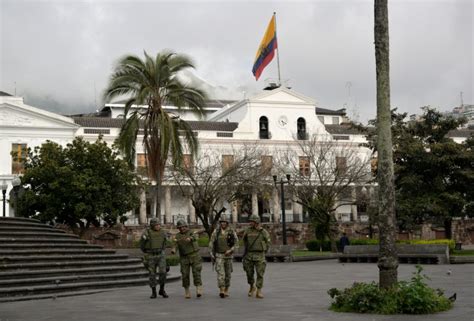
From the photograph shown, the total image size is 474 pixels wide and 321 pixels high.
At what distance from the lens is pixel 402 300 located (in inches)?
348

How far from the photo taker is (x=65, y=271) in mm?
15195

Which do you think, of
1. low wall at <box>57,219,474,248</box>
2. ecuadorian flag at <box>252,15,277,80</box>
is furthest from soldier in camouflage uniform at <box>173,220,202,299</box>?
ecuadorian flag at <box>252,15,277,80</box>

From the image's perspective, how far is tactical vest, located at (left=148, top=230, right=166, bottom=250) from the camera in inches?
497

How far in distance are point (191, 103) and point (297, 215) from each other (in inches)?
1278

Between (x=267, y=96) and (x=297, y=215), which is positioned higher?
(x=267, y=96)

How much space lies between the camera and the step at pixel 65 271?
14.0 meters

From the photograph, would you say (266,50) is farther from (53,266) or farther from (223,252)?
(223,252)

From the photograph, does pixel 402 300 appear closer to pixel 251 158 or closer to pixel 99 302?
pixel 99 302

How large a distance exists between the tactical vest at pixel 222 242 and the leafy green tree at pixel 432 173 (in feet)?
44.5

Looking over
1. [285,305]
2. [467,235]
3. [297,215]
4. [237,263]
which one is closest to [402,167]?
[237,263]

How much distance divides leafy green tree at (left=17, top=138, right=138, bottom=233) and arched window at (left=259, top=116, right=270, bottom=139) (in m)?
22.6

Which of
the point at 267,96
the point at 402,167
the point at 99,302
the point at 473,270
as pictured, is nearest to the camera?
the point at 99,302

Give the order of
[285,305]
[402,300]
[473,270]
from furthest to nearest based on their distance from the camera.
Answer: [473,270], [285,305], [402,300]

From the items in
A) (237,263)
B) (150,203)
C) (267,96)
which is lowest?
(237,263)
